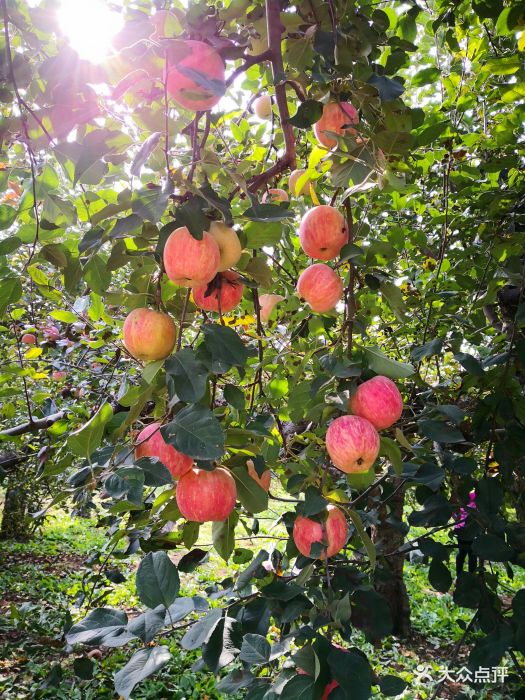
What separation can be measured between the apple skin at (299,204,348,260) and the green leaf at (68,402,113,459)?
2.48ft

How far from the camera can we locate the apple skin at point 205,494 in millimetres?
1042

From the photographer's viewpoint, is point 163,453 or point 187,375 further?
point 163,453

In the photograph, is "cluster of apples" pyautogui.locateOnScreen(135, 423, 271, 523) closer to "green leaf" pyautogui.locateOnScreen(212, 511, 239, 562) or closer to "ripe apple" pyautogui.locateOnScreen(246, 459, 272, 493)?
"green leaf" pyautogui.locateOnScreen(212, 511, 239, 562)

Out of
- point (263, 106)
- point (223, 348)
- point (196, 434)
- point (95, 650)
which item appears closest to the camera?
point (196, 434)

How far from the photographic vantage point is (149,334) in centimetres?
103

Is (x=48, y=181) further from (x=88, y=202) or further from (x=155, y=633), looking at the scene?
(x=155, y=633)

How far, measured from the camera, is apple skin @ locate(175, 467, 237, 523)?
41.0 inches

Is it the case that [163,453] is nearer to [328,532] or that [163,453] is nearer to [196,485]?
[196,485]

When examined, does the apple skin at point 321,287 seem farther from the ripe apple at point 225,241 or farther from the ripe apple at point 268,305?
the ripe apple at point 268,305

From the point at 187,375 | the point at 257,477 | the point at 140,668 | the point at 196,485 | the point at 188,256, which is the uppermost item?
the point at 188,256

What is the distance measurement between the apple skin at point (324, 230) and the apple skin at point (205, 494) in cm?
71

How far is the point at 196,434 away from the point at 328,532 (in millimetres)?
542

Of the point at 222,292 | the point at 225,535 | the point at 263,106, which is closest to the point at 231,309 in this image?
the point at 222,292

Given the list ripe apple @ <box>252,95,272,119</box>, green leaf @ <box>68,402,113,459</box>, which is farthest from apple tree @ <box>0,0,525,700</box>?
ripe apple @ <box>252,95,272,119</box>
